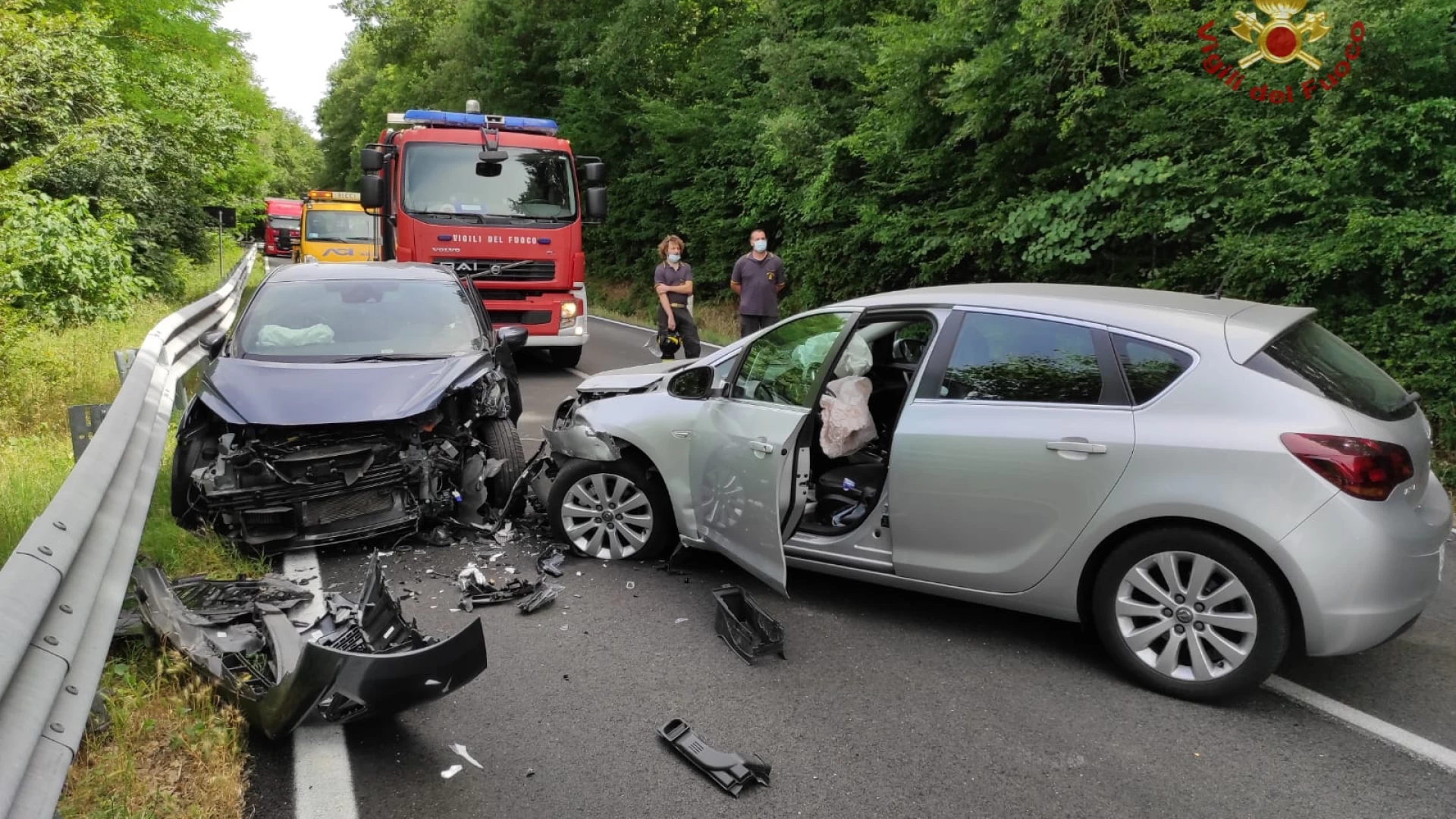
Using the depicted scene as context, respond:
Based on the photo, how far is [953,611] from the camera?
460 centimetres

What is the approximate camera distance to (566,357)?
506 inches

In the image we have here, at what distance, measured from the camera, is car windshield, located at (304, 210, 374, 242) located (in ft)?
62.3

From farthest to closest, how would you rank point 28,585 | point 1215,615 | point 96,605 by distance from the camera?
1. point 1215,615
2. point 96,605
3. point 28,585

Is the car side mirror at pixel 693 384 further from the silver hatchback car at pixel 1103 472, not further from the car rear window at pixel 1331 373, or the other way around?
the car rear window at pixel 1331 373

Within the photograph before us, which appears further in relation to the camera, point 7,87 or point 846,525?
point 7,87

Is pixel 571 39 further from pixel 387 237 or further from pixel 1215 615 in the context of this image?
pixel 1215 615

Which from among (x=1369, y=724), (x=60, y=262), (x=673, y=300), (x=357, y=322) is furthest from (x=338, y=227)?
(x=1369, y=724)

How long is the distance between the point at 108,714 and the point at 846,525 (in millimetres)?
3052

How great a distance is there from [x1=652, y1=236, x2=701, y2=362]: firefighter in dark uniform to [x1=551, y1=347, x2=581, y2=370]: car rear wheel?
138cm

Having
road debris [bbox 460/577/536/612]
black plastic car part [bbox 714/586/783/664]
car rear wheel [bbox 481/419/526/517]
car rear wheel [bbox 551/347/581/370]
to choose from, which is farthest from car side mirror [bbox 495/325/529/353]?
car rear wheel [bbox 551/347/581/370]

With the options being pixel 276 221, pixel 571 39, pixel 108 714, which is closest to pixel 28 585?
pixel 108 714

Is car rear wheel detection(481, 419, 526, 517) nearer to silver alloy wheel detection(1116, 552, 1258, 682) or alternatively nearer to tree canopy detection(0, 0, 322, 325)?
silver alloy wheel detection(1116, 552, 1258, 682)

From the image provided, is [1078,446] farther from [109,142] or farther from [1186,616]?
[109,142]

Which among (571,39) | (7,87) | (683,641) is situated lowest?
(683,641)
